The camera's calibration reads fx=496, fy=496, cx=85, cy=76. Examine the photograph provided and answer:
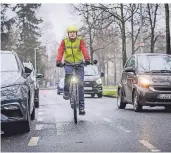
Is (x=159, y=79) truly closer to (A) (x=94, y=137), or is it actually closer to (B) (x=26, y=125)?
(B) (x=26, y=125)

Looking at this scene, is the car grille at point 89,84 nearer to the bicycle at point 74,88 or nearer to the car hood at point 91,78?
the car hood at point 91,78

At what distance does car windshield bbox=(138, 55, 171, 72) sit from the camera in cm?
1361

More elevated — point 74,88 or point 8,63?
point 8,63

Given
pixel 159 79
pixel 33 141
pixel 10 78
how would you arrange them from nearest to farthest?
pixel 33 141, pixel 10 78, pixel 159 79

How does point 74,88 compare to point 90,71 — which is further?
point 90,71

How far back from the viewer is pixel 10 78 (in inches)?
310

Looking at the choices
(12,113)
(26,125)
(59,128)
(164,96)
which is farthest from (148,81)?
(12,113)

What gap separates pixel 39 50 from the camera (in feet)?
267

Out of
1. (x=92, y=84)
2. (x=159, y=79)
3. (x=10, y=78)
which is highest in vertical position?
(x=10, y=78)

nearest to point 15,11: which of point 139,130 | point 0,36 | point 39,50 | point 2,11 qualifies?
point 39,50

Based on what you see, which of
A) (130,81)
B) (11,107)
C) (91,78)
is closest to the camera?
(11,107)

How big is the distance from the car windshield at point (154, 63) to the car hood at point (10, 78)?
5.94 metres

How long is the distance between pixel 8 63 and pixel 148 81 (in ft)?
17.1

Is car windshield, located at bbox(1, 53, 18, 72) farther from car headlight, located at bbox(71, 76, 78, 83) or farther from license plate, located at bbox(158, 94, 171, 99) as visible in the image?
license plate, located at bbox(158, 94, 171, 99)
